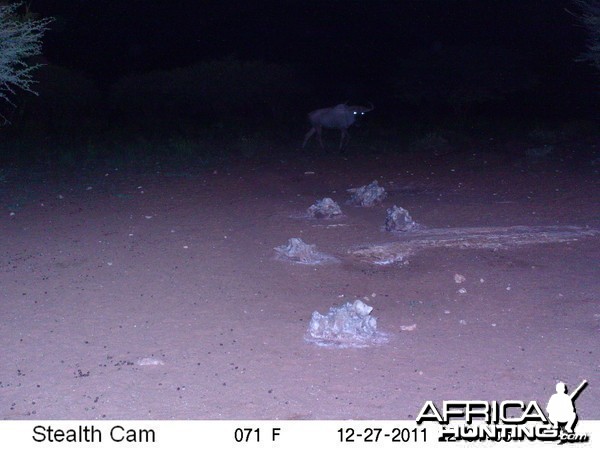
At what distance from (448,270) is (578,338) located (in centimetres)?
213

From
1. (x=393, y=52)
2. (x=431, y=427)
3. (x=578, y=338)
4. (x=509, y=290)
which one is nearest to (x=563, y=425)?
(x=431, y=427)

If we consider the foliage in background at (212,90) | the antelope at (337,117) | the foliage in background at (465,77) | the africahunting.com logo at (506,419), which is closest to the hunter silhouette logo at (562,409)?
the africahunting.com logo at (506,419)

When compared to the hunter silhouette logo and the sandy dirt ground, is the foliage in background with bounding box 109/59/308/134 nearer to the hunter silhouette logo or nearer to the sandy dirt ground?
the sandy dirt ground

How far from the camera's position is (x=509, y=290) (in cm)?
775

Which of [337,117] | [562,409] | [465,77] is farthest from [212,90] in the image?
[562,409]

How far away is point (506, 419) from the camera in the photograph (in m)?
4.74

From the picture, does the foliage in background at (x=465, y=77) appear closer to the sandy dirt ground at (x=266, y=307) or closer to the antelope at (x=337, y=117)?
the antelope at (x=337, y=117)

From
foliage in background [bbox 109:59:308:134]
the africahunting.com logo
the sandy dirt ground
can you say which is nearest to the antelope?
the sandy dirt ground

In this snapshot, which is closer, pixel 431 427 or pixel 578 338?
pixel 431 427

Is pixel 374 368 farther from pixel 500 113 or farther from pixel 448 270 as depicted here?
pixel 500 113

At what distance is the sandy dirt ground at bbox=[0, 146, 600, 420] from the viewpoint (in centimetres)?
536

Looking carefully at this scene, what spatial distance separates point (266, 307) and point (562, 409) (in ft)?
10.3

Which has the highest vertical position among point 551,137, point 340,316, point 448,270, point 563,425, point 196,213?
point 551,137

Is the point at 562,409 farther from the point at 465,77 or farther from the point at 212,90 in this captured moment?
the point at 212,90
